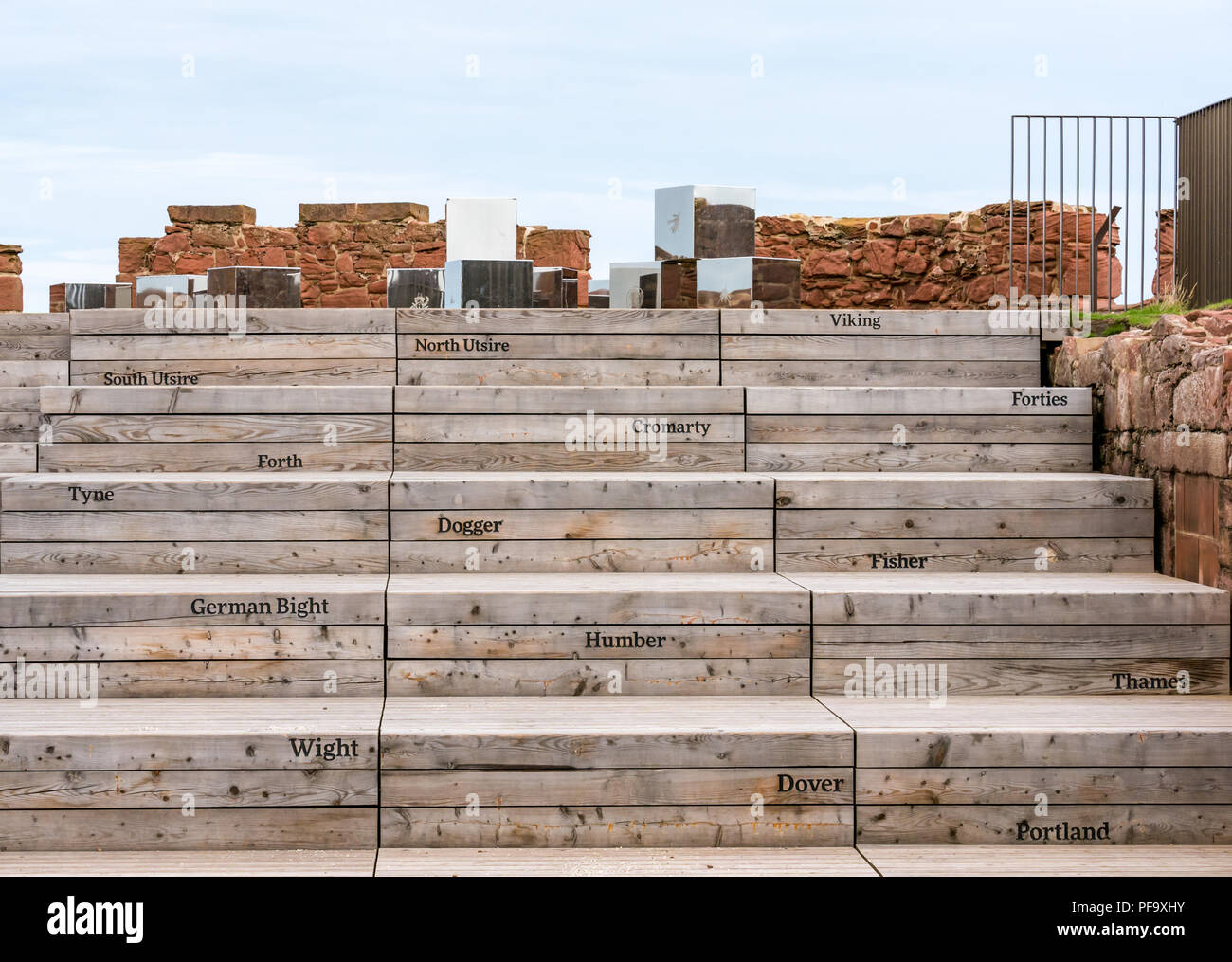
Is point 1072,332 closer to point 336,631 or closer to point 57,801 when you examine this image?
point 336,631

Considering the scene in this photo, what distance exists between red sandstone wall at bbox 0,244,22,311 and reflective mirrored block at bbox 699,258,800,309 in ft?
21.8

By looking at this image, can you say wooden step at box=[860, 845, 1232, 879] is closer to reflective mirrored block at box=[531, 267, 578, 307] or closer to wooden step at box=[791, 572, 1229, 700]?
wooden step at box=[791, 572, 1229, 700]

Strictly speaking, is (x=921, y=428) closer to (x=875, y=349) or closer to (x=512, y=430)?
(x=875, y=349)

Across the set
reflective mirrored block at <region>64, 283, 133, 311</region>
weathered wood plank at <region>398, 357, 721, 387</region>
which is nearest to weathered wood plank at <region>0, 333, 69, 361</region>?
reflective mirrored block at <region>64, 283, 133, 311</region>

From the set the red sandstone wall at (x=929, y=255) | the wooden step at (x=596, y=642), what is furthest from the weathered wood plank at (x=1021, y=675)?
the red sandstone wall at (x=929, y=255)

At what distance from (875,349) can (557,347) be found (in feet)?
4.58

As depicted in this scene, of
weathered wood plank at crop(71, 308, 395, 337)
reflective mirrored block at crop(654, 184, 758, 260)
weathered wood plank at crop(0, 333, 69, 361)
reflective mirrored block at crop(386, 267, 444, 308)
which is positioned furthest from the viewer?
reflective mirrored block at crop(654, 184, 758, 260)

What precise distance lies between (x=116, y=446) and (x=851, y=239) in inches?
242

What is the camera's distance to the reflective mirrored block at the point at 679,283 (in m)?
5.72

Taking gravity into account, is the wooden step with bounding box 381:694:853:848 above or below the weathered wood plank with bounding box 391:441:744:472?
below

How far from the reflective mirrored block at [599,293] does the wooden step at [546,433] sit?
1961mm

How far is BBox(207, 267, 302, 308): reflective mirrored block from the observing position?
225 inches

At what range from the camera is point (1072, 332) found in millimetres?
5094

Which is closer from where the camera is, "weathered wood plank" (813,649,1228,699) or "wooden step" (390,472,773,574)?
"weathered wood plank" (813,649,1228,699)
